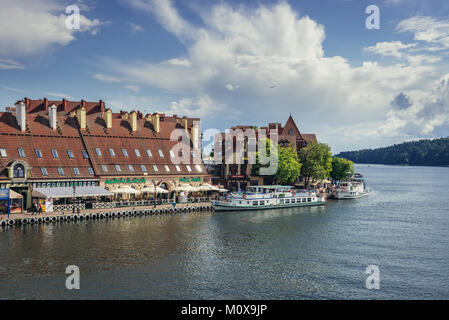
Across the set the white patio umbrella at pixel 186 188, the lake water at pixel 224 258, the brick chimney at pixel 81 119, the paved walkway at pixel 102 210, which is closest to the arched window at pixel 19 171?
the paved walkway at pixel 102 210

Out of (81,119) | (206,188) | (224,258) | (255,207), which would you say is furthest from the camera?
(206,188)

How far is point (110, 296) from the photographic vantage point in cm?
3291

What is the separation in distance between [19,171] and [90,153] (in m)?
14.3

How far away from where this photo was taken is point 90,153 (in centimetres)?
7625

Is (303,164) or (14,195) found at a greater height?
(303,164)

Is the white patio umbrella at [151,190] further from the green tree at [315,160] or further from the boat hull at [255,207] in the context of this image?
the green tree at [315,160]

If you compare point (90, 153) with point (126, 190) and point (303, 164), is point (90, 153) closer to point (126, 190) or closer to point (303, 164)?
point (126, 190)

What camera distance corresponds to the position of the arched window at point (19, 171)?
6445 centimetres

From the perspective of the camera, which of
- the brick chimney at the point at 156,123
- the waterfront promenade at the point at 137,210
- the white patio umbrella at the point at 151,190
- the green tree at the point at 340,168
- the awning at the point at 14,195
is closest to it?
the waterfront promenade at the point at 137,210

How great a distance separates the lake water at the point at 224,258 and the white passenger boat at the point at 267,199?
10620mm

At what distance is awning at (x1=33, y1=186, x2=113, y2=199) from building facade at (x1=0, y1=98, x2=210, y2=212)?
17.2 inches

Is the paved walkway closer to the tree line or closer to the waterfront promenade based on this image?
the waterfront promenade

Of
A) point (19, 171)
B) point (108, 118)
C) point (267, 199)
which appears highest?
point (108, 118)

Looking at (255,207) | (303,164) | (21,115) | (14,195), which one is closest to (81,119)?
(21,115)
